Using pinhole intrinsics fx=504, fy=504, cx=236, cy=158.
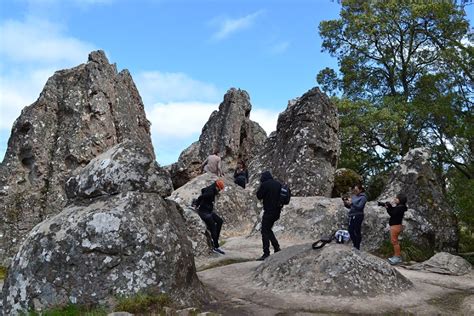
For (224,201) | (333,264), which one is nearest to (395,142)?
(224,201)

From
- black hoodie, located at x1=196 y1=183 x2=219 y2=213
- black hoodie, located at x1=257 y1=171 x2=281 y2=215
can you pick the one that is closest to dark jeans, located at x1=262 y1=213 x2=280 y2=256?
black hoodie, located at x1=257 y1=171 x2=281 y2=215

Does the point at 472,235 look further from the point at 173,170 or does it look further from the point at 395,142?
the point at 173,170

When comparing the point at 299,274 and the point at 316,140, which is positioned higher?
the point at 316,140

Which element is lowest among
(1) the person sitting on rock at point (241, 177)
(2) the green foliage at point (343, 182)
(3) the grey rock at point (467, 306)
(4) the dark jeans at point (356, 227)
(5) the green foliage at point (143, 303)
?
(3) the grey rock at point (467, 306)

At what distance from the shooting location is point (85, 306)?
8.28 m

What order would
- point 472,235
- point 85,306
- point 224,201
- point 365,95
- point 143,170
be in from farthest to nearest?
point 365,95, point 472,235, point 224,201, point 143,170, point 85,306

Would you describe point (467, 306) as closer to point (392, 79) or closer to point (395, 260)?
point (395, 260)

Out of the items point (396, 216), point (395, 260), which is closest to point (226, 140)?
point (396, 216)

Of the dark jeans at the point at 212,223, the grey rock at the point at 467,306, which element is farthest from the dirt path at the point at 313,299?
the dark jeans at the point at 212,223

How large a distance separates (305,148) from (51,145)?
1065 cm

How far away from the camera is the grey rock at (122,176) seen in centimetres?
955

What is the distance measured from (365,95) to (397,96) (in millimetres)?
3199

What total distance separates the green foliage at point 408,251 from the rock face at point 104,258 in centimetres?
841

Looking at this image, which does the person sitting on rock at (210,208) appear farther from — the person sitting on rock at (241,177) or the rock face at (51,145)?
the person sitting on rock at (241,177)
